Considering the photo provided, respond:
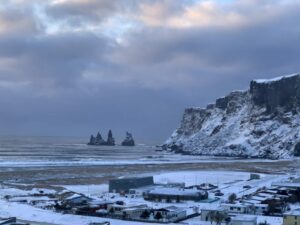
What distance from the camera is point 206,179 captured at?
8200cm

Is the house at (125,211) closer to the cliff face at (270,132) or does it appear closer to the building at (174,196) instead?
the building at (174,196)

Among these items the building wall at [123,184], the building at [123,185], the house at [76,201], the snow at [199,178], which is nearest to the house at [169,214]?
the house at [76,201]

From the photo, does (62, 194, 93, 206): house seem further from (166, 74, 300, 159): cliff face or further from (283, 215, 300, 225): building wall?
(166, 74, 300, 159): cliff face

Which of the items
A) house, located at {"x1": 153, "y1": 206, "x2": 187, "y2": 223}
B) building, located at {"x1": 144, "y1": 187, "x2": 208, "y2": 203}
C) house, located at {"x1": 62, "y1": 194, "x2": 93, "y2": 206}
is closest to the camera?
house, located at {"x1": 153, "y1": 206, "x2": 187, "y2": 223}

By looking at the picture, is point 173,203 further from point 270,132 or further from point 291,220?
point 270,132

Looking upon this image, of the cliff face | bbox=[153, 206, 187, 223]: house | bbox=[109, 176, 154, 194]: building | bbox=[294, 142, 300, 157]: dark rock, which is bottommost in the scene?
bbox=[153, 206, 187, 223]: house

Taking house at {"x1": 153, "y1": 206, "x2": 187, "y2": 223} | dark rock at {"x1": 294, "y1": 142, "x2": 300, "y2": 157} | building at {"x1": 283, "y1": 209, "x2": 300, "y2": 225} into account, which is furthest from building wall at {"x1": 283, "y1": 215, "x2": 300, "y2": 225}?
dark rock at {"x1": 294, "y1": 142, "x2": 300, "y2": 157}

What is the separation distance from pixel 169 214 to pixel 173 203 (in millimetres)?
10595

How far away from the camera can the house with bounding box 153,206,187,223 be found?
44.0 meters

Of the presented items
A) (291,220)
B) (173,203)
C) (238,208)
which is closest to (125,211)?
(173,203)

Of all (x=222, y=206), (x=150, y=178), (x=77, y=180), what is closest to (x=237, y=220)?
(x=222, y=206)

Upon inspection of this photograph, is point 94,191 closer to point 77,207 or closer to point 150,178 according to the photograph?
point 150,178

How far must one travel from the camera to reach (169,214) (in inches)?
1751

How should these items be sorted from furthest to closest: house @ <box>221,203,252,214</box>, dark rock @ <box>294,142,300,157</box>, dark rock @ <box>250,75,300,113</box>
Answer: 1. dark rock @ <box>250,75,300,113</box>
2. dark rock @ <box>294,142,300,157</box>
3. house @ <box>221,203,252,214</box>
